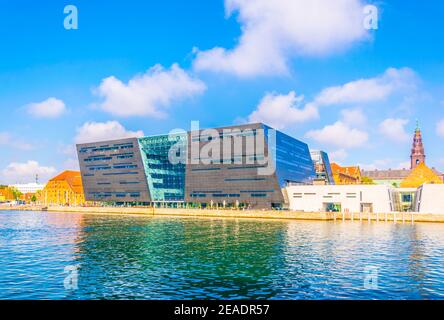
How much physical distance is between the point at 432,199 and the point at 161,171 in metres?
93.2

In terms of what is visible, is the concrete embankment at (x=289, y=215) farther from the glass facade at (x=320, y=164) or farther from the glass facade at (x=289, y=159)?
the glass facade at (x=320, y=164)

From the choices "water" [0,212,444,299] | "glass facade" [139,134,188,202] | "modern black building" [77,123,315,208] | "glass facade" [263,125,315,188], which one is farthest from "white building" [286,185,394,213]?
"water" [0,212,444,299]

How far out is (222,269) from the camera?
3294cm

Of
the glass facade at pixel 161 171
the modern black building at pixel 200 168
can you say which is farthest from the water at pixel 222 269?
the glass facade at pixel 161 171

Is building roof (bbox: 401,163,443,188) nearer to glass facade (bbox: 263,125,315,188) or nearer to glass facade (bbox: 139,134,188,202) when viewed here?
glass facade (bbox: 263,125,315,188)

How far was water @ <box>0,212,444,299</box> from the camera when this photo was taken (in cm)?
2564

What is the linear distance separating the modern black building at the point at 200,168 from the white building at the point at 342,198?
541 centimetres

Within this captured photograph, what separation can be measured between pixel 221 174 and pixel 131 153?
4238cm

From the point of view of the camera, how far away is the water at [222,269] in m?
25.6

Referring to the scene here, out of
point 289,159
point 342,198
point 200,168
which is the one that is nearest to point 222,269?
point 342,198

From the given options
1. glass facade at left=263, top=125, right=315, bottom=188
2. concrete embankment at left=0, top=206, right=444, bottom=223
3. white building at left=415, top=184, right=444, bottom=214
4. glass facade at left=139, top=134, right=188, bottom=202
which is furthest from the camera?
glass facade at left=139, top=134, right=188, bottom=202
